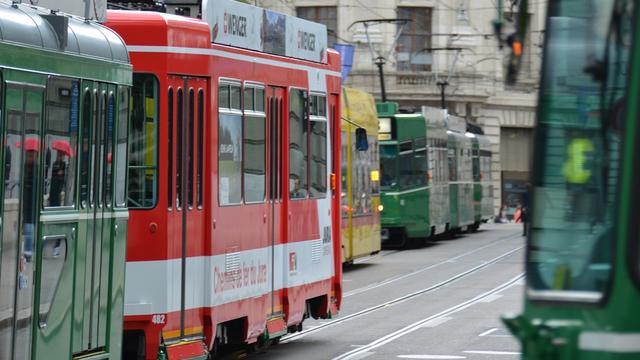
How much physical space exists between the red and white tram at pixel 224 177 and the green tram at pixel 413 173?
20.7 m

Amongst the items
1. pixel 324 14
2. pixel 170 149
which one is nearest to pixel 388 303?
pixel 170 149

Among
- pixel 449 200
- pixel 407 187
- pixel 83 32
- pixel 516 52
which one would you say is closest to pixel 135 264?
pixel 83 32

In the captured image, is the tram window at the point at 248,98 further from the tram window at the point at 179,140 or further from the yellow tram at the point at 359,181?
the yellow tram at the point at 359,181

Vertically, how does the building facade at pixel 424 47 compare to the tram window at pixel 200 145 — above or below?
above

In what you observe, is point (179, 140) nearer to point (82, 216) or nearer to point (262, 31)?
point (82, 216)

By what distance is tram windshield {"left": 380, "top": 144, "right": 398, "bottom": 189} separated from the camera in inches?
1496

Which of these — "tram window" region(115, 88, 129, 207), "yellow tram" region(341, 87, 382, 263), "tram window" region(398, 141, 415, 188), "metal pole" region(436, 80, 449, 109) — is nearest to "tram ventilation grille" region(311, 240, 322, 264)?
"tram window" region(115, 88, 129, 207)

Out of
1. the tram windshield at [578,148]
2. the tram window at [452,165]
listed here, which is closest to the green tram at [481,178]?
the tram window at [452,165]

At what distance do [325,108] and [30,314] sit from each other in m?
6.94

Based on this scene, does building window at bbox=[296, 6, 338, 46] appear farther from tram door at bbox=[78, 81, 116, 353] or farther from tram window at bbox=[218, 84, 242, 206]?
tram door at bbox=[78, 81, 116, 353]

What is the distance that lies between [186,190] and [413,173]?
999 inches

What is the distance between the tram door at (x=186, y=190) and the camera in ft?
43.4

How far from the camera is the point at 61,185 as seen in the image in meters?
11.2

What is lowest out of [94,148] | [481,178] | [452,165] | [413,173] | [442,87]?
[94,148]
